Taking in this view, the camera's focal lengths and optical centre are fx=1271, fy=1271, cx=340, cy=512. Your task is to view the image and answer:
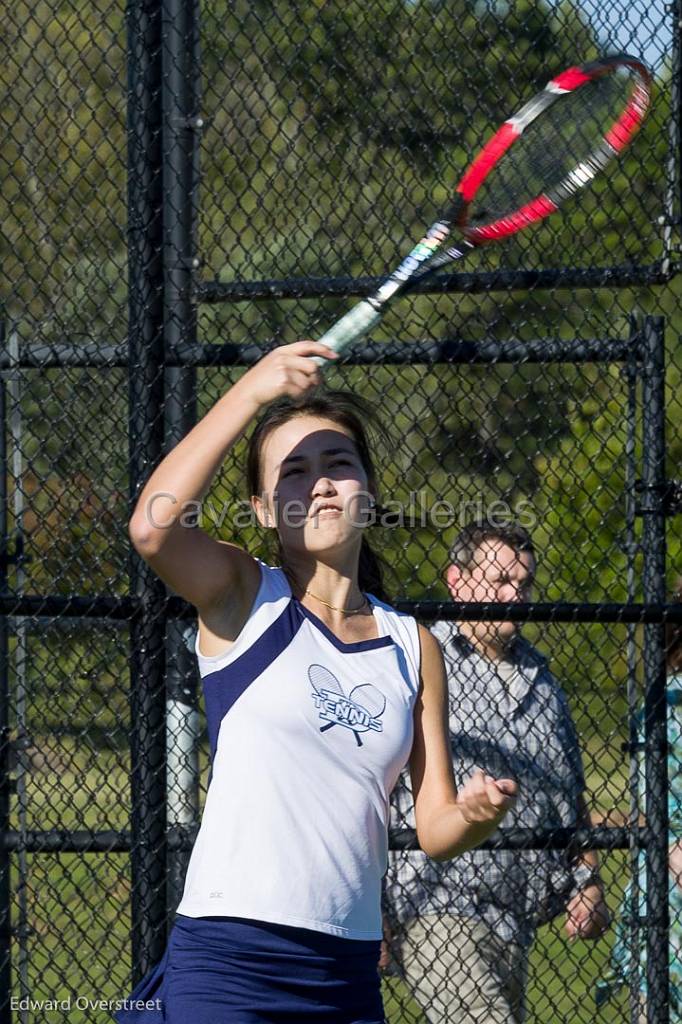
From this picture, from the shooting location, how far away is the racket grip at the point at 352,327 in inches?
82.7

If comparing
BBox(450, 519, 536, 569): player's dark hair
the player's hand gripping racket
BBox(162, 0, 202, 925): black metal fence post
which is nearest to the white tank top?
the player's hand gripping racket

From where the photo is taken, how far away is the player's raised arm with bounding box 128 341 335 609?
190 centimetres

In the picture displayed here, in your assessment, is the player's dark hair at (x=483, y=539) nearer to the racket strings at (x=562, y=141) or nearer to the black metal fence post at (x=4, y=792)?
the racket strings at (x=562, y=141)

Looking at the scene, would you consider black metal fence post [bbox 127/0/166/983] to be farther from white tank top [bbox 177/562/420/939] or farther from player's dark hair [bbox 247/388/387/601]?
white tank top [bbox 177/562/420/939]

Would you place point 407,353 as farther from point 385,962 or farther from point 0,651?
point 385,962

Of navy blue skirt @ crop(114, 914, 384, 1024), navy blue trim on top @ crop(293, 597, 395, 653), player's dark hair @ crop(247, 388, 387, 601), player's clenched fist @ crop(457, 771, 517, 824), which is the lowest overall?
navy blue skirt @ crop(114, 914, 384, 1024)

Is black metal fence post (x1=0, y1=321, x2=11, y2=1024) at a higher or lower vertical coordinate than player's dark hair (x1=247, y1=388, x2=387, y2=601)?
lower

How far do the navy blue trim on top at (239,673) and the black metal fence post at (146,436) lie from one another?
2.93 ft

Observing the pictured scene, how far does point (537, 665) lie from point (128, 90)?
1720mm

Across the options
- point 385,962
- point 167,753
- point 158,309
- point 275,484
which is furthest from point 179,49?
point 385,962

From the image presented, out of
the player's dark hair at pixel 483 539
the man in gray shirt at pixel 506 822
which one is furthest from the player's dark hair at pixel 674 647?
the player's dark hair at pixel 483 539

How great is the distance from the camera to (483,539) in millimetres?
3219

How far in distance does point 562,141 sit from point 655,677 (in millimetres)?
1295

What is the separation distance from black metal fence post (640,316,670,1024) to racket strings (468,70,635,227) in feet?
1.44
